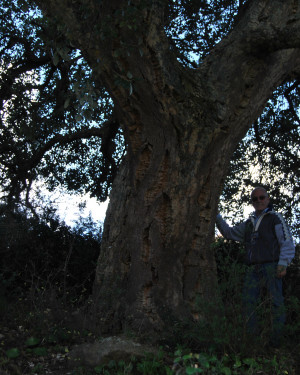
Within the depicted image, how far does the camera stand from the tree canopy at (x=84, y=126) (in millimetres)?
9008

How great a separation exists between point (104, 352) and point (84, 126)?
737 centimetres

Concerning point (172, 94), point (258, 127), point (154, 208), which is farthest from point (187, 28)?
point (154, 208)

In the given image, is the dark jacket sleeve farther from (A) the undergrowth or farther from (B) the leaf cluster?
(B) the leaf cluster

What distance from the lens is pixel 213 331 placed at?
4176 mm

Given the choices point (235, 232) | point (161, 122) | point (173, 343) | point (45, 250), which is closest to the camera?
point (173, 343)

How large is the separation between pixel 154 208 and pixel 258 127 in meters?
6.66

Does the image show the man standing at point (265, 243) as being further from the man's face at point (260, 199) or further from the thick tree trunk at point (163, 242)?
the thick tree trunk at point (163, 242)

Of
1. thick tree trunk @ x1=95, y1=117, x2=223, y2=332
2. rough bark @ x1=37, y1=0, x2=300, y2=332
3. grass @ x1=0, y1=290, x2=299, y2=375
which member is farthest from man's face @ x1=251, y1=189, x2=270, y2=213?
grass @ x1=0, y1=290, x2=299, y2=375

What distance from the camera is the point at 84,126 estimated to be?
10.6 metres

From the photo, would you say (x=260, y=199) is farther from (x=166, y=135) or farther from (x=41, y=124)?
(x=41, y=124)

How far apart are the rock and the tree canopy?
4943 millimetres

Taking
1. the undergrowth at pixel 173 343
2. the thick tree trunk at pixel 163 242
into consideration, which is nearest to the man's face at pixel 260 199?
the thick tree trunk at pixel 163 242

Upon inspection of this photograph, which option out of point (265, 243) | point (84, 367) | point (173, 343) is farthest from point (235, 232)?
point (84, 367)

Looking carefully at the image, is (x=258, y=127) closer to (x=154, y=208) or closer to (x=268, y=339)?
(x=154, y=208)
